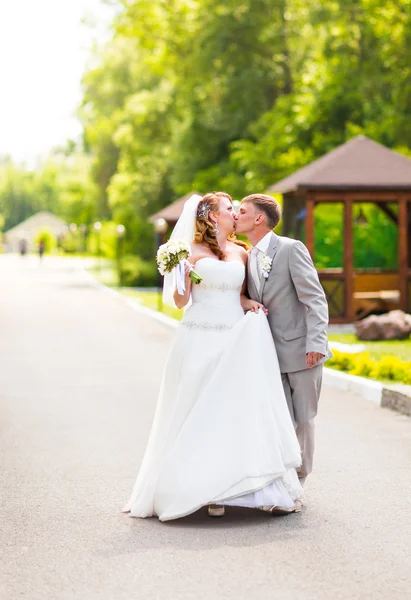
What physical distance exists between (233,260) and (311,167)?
16.8m

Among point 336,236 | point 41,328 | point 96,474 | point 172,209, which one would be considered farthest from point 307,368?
point 172,209

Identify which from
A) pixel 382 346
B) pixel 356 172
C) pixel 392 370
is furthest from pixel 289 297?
pixel 356 172

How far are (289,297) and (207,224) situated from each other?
666 millimetres

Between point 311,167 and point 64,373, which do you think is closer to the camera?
point 64,373

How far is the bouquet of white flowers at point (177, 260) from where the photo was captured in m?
6.53

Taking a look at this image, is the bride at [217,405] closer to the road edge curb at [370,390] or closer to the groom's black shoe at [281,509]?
the groom's black shoe at [281,509]

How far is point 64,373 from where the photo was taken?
47.8 feet

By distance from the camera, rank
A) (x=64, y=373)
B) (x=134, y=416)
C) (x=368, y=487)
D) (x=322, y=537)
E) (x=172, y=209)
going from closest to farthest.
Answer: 1. (x=322, y=537)
2. (x=368, y=487)
3. (x=134, y=416)
4. (x=64, y=373)
5. (x=172, y=209)

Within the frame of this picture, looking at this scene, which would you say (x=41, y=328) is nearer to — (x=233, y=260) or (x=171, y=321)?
(x=171, y=321)

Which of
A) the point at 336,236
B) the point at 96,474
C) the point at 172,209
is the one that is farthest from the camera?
the point at 172,209

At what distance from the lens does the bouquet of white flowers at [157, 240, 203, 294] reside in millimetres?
6527

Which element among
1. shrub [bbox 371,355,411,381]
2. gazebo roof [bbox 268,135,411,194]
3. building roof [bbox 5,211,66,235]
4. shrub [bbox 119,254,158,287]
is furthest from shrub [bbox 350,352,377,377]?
building roof [bbox 5,211,66,235]

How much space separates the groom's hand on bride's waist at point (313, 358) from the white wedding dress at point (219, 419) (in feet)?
0.64

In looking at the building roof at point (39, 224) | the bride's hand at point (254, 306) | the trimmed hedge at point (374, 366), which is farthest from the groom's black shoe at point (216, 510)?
the building roof at point (39, 224)
